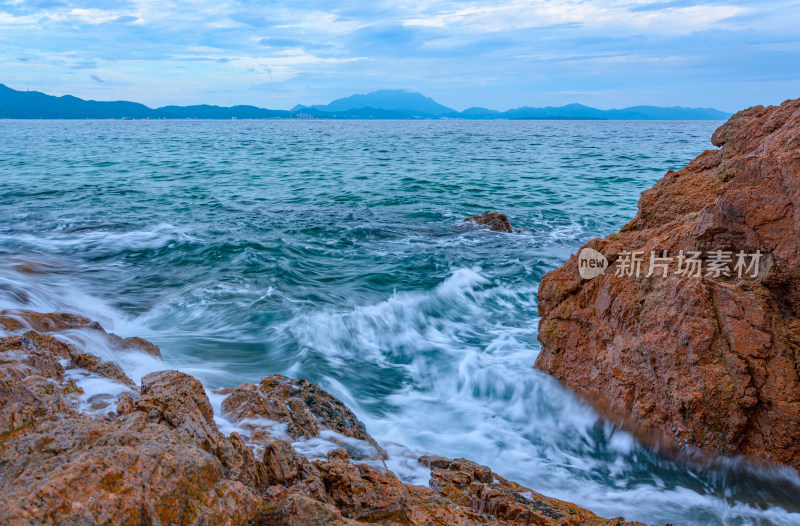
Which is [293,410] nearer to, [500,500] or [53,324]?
[500,500]

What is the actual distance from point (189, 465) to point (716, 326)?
4.36 metres

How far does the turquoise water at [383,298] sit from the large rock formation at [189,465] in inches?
33.4

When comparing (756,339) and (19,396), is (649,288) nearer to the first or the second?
(756,339)

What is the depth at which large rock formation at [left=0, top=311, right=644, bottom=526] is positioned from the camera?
75.9 inches

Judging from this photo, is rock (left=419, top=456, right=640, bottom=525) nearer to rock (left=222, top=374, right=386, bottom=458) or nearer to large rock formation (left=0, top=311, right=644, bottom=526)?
large rock formation (left=0, top=311, right=644, bottom=526)

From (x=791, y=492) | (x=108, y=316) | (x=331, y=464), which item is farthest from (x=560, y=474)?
(x=108, y=316)

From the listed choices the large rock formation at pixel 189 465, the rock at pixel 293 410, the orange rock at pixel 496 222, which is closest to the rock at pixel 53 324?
Answer: the large rock formation at pixel 189 465

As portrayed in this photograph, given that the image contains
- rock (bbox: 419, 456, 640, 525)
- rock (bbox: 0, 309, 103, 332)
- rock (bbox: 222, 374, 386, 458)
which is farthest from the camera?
rock (bbox: 0, 309, 103, 332)

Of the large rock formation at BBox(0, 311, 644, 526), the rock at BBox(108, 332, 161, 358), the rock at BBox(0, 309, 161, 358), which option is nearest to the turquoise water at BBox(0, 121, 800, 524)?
the rock at BBox(108, 332, 161, 358)

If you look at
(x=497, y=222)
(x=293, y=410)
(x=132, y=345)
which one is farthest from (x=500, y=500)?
(x=497, y=222)

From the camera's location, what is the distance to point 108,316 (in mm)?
8250

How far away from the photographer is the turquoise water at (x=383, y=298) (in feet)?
15.4

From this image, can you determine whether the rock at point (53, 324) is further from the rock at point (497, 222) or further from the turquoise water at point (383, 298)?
the rock at point (497, 222)

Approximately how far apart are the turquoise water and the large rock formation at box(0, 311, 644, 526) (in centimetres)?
85
